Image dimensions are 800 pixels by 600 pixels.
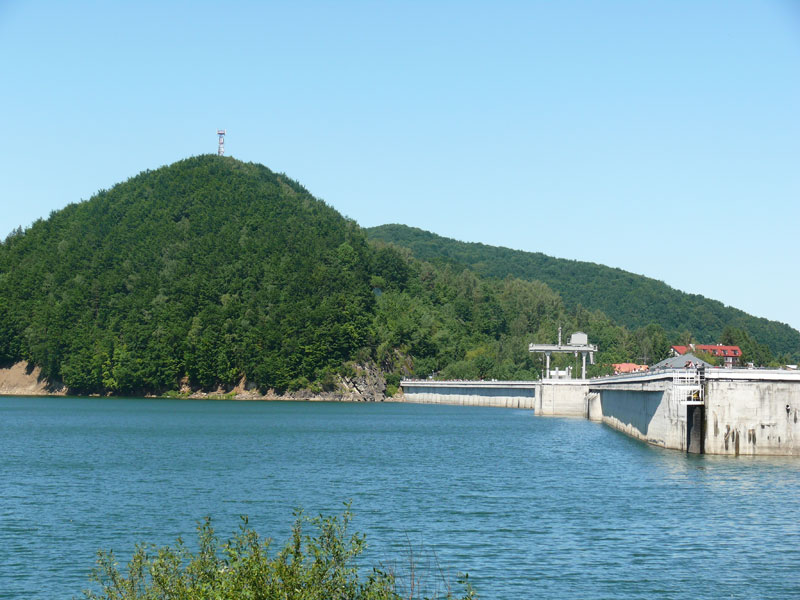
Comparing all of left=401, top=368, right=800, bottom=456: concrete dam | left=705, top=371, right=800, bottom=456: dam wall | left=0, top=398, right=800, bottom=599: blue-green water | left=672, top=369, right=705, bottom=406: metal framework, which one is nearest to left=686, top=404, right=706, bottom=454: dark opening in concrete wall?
left=401, top=368, right=800, bottom=456: concrete dam

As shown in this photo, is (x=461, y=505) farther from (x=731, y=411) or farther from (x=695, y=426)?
(x=695, y=426)

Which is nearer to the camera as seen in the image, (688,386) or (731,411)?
(731,411)

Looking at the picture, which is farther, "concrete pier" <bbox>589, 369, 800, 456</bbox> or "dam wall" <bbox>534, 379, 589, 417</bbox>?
"dam wall" <bbox>534, 379, 589, 417</bbox>

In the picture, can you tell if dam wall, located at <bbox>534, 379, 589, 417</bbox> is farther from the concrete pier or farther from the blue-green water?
the concrete pier

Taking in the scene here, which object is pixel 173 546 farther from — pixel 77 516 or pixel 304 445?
pixel 304 445

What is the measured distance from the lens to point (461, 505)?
5381cm

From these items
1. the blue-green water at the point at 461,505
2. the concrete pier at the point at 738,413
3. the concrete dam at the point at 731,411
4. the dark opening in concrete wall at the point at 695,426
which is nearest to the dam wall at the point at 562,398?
the blue-green water at the point at 461,505

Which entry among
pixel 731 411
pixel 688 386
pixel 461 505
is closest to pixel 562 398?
pixel 688 386

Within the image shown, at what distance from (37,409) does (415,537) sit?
141250 millimetres

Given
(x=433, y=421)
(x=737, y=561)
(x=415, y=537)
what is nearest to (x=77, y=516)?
(x=415, y=537)

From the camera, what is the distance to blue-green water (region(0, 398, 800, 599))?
37.7m

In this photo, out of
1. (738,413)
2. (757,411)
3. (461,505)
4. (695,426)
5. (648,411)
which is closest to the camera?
(461,505)

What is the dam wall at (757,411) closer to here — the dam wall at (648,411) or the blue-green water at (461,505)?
the blue-green water at (461,505)

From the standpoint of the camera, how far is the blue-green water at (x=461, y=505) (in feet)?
124
